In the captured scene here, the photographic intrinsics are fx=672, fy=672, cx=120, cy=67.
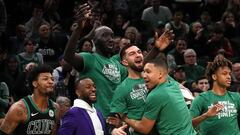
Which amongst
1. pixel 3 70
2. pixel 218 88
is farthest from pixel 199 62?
pixel 218 88

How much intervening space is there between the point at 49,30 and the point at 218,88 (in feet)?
18.4

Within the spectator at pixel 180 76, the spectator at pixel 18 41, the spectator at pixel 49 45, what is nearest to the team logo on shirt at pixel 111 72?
the spectator at pixel 180 76

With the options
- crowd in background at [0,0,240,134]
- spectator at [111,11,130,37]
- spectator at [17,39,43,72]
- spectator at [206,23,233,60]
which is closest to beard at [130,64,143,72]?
crowd in background at [0,0,240,134]

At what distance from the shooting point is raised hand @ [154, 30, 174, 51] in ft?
24.6

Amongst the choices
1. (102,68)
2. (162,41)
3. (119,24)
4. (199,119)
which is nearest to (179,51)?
(119,24)

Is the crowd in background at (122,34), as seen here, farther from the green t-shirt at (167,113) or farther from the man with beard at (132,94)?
the green t-shirt at (167,113)

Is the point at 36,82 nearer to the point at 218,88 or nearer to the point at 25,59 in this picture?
the point at 218,88

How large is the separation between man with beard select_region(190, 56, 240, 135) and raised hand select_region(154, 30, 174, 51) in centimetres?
65

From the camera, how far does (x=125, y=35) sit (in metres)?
13.2

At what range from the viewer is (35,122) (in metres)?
6.94

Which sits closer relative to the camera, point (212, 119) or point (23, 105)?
point (23, 105)

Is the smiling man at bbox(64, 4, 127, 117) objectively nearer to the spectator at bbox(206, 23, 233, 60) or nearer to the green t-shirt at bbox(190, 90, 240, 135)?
the green t-shirt at bbox(190, 90, 240, 135)

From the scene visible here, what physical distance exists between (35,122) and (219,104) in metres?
2.02

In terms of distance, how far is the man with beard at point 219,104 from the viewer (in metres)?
7.59
